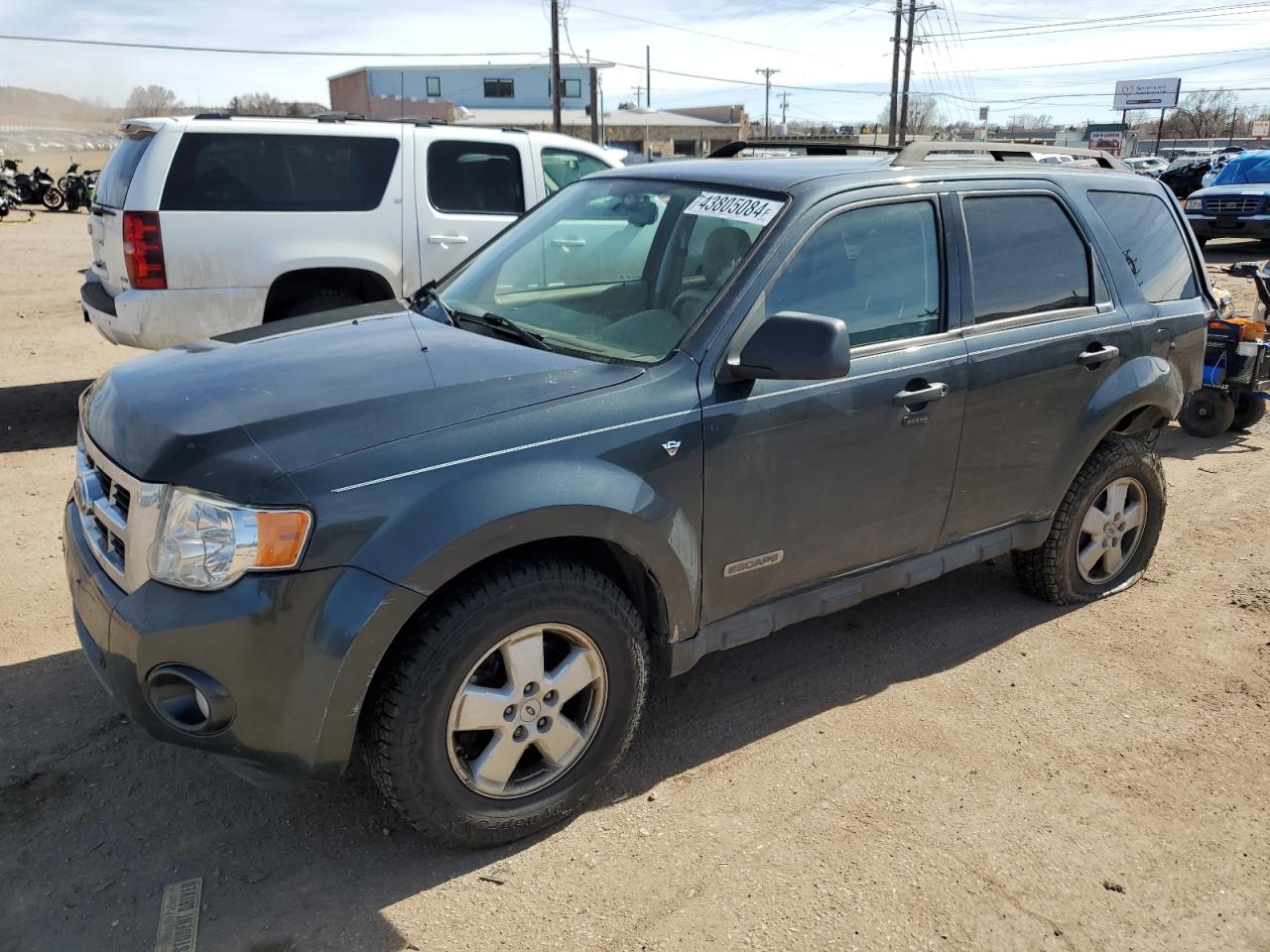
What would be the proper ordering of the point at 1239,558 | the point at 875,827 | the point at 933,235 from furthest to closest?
the point at 1239,558, the point at 933,235, the point at 875,827

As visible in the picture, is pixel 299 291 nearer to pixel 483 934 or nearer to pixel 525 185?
pixel 525 185

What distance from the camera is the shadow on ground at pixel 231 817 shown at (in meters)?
2.62

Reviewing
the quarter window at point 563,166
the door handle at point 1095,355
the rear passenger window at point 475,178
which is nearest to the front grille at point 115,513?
the door handle at point 1095,355

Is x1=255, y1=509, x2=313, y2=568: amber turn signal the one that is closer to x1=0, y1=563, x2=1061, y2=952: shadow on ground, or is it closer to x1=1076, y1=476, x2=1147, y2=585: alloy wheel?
x1=0, y1=563, x2=1061, y2=952: shadow on ground

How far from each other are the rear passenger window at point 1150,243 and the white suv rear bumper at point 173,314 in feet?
16.5

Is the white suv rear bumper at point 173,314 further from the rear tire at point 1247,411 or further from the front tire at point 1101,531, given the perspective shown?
the rear tire at point 1247,411

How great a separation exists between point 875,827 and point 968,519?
1.38 meters

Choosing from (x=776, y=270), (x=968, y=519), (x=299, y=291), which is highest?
(x=776, y=270)

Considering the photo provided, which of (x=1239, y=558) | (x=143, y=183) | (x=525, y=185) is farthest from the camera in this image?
(x=525, y=185)

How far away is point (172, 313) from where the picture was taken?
6.55m

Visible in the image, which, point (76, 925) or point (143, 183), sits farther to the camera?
point (143, 183)

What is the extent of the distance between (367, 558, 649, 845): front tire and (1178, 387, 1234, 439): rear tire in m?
6.05

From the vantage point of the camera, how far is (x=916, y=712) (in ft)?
12.1

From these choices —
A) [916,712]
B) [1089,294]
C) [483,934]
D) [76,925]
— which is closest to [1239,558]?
[1089,294]
